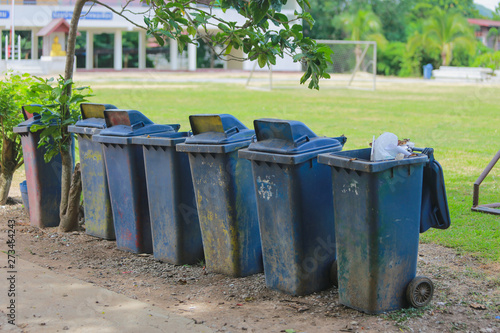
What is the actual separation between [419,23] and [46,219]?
192 feet

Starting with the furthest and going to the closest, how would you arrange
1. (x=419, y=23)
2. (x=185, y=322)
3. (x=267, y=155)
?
1. (x=419, y=23)
2. (x=267, y=155)
3. (x=185, y=322)

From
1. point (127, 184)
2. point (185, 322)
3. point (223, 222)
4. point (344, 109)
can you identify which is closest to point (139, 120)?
point (127, 184)

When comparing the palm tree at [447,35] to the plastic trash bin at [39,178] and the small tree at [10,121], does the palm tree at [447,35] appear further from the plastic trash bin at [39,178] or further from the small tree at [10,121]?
the plastic trash bin at [39,178]

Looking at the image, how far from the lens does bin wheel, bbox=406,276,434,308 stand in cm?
405

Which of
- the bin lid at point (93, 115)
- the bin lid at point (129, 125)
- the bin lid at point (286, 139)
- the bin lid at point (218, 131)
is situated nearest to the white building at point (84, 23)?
the bin lid at point (93, 115)

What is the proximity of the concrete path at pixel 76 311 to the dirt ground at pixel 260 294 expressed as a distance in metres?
0.18

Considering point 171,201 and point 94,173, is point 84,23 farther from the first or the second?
point 171,201

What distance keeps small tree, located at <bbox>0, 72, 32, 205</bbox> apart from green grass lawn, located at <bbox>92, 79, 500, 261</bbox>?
495 centimetres

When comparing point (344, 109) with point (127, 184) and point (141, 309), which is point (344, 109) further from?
point (141, 309)

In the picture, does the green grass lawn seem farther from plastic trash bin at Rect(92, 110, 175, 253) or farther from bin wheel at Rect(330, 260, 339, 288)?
plastic trash bin at Rect(92, 110, 175, 253)

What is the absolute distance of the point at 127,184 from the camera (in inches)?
218

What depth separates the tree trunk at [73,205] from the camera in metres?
6.38

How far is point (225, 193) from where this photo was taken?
4.73m

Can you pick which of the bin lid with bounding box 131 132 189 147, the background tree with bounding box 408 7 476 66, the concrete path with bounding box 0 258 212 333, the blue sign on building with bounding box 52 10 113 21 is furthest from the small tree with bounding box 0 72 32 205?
the background tree with bounding box 408 7 476 66
